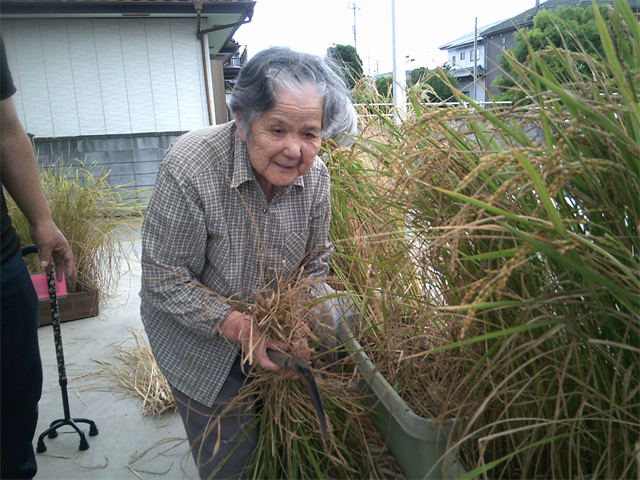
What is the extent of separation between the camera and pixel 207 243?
1.45m

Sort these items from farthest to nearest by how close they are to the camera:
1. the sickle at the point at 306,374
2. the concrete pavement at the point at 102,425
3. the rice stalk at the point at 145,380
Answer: the rice stalk at the point at 145,380, the concrete pavement at the point at 102,425, the sickle at the point at 306,374

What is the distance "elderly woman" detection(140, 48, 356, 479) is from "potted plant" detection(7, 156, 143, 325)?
2188 millimetres

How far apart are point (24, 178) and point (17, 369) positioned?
1.96 ft

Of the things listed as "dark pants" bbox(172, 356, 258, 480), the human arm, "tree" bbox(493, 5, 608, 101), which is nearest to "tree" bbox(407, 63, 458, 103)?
"tree" bbox(493, 5, 608, 101)

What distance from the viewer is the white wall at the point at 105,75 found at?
27.1 feet

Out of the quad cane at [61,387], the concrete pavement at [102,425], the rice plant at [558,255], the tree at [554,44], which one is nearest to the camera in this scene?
the rice plant at [558,255]

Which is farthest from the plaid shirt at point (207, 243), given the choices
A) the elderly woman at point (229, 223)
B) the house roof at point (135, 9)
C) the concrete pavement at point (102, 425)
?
the house roof at point (135, 9)

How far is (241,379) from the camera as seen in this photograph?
147 centimetres

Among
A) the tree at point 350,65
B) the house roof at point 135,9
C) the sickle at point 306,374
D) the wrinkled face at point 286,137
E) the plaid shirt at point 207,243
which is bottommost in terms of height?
the sickle at point 306,374

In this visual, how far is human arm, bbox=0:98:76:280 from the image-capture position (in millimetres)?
1425

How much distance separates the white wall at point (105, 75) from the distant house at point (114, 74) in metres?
0.02

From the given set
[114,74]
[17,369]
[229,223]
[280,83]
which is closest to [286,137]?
[280,83]

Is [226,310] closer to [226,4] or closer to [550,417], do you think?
[550,417]

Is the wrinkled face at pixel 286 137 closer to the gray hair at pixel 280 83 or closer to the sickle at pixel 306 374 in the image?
the gray hair at pixel 280 83
